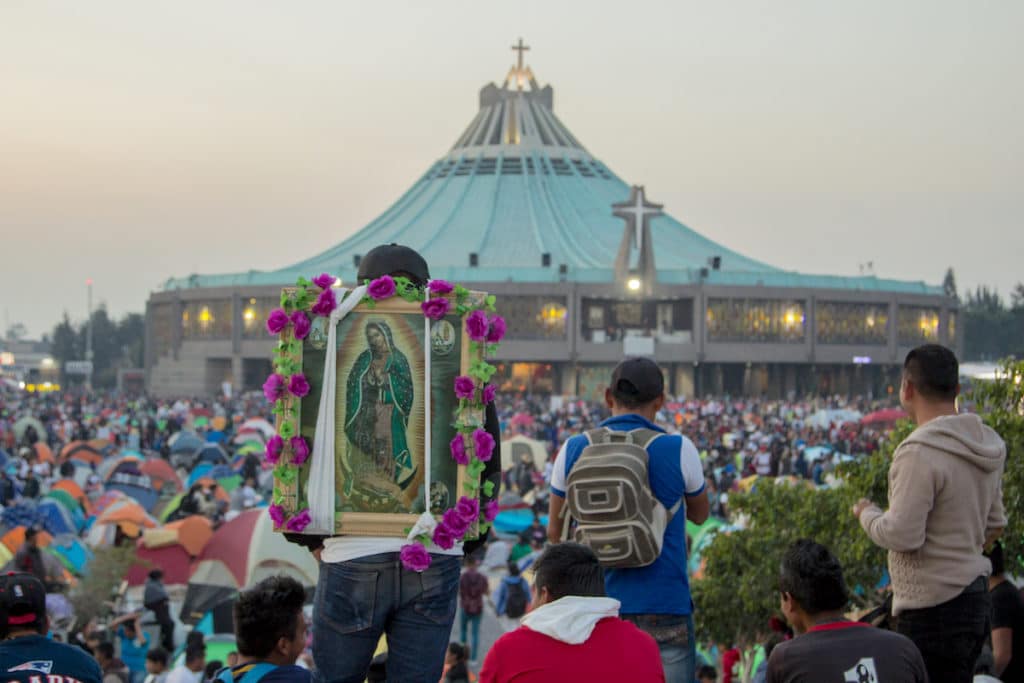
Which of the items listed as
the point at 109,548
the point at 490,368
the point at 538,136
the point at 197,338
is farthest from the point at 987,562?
the point at 538,136

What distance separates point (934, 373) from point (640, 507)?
1.06 metres

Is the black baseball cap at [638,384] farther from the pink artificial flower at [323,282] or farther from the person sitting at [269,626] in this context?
the person sitting at [269,626]

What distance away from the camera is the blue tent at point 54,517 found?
52.9ft

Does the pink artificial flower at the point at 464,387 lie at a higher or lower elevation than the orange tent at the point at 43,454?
higher

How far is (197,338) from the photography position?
67812 millimetres

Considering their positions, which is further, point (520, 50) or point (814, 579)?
point (520, 50)

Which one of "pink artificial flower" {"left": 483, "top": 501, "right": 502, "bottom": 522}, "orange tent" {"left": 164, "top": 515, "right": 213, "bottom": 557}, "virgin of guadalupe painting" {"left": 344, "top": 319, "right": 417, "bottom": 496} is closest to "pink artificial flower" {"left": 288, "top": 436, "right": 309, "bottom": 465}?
"virgin of guadalupe painting" {"left": 344, "top": 319, "right": 417, "bottom": 496}

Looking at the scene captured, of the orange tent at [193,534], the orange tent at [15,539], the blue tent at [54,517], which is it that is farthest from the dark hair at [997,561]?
the blue tent at [54,517]

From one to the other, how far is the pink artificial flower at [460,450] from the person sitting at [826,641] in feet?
3.18

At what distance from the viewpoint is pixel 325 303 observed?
12.8 feet

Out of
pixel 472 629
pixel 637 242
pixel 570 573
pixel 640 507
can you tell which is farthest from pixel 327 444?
pixel 637 242

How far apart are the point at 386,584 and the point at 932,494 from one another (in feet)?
5.65

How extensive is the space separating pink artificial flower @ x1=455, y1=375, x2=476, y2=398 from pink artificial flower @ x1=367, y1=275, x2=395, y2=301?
1.07ft

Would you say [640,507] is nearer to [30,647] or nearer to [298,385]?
[298,385]
